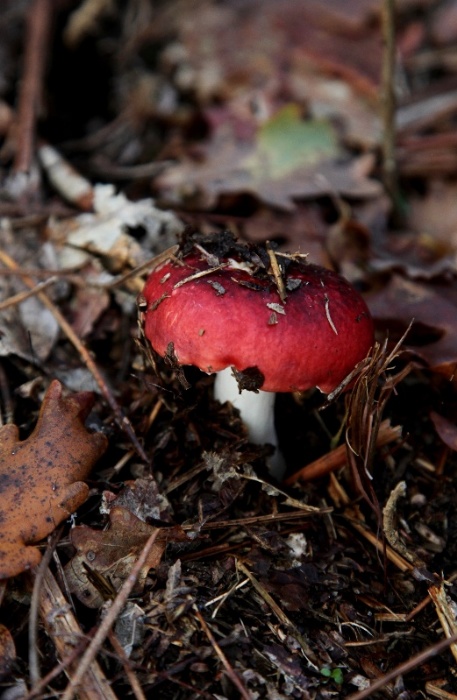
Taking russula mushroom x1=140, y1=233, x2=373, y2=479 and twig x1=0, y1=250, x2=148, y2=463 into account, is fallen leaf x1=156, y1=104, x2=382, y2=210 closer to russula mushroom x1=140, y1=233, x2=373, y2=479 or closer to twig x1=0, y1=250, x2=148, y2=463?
twig x1=0, y1=250, x2=148, y2=463

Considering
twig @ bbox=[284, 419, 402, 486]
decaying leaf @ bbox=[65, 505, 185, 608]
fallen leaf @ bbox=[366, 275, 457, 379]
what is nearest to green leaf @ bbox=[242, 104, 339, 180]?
fallen leaf @ bbox=[366, 275, 457, 379]

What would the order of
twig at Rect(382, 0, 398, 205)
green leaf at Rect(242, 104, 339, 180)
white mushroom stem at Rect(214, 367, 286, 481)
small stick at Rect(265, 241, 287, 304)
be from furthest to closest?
green leaf at Rect(242, 104, 339, 180) → twig at Rect(382, 0, 398, 205) → white mushroom stem at Rect(214, 367, 286, 481) → small stick at Rect(265, 241, 287, 304)

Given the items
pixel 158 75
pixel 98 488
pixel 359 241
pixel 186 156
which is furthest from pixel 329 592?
pixel 158 75

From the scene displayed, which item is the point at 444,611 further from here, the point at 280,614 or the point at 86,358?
the point at 86,358

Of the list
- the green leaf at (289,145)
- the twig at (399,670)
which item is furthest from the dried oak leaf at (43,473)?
the green leaf at (289,145)

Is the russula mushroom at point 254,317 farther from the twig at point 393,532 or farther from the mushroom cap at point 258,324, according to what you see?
the twig at point 393,532

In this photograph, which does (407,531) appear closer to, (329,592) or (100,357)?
(329,592)
